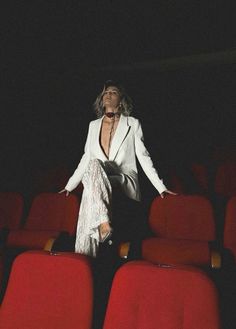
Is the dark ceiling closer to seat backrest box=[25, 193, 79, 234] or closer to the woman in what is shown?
the woman

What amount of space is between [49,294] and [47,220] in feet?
1.72

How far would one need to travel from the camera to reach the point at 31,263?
0.57 metres

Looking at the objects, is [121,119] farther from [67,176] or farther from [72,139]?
[72,139]

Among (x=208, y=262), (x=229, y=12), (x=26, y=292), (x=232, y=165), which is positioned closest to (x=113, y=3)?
(x=229, y=12)

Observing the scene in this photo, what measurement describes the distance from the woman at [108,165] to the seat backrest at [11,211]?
17 cm

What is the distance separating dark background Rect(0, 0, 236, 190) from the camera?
62.1 inches

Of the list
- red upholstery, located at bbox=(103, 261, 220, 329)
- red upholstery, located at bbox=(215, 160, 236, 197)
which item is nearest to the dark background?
red upholstery, located at bbox=(215, 160, 236, 197)

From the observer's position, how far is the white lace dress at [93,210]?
760mm

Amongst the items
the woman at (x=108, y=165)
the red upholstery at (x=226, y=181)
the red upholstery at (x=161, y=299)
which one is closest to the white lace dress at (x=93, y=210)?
the woman at (x=108, y=165)

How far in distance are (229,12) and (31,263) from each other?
1338 millimetres

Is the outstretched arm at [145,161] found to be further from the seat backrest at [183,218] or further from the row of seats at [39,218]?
the row of seats at [39,218]

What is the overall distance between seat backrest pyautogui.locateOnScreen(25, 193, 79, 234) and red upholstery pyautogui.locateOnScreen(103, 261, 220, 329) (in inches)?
20.2

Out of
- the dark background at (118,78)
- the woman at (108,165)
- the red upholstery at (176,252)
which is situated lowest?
the red upholstery at (176,252)

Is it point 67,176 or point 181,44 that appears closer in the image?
point 67,176
